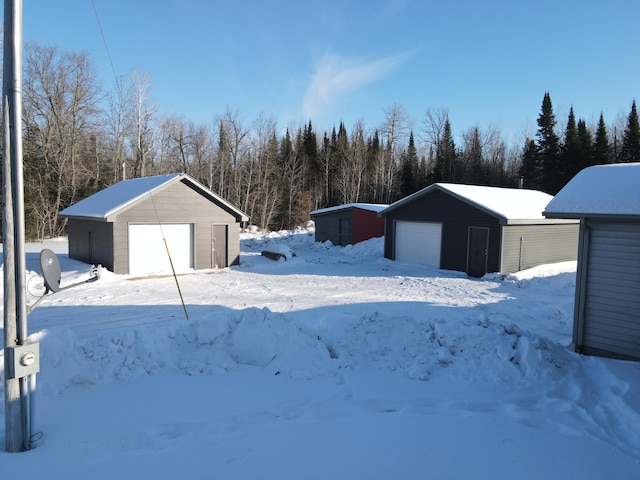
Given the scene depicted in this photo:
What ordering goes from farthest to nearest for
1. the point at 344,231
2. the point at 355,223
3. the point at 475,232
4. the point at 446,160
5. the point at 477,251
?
the point at 446,160 < the point at 344,231 < the point at 355,223 < the point at 475,232 < the point at 477,251

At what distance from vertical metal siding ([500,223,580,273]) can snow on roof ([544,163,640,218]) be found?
9633 mm

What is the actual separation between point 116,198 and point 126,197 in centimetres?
98

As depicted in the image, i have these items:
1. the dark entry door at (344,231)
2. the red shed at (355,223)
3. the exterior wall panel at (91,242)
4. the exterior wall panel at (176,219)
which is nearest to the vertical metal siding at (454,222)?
the red shed at (355,223)

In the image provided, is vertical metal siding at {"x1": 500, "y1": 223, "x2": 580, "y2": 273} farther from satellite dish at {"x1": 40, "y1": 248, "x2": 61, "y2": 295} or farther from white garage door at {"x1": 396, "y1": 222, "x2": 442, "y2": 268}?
satellite dish at {"x1": 40, "y1": 248, "x2": 61, "y2": 295}

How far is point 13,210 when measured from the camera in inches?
177

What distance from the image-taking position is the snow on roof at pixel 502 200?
18.8 metres

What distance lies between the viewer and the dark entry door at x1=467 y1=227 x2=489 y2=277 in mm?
18938

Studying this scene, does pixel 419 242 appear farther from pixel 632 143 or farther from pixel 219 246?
pixel 632 143

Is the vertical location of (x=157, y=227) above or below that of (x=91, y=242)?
above

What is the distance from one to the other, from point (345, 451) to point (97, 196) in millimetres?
20953

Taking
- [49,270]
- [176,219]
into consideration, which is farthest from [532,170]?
[49,270]

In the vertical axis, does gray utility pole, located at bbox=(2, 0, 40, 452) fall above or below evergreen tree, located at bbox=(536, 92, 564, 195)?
below

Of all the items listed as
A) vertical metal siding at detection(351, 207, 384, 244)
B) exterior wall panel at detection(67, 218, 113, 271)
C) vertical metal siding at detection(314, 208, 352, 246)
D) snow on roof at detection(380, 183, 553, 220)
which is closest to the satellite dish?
exterior wall panel at detection(67, 218, 113, 271)

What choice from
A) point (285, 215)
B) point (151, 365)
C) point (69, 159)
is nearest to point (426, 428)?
point (151, 365)
